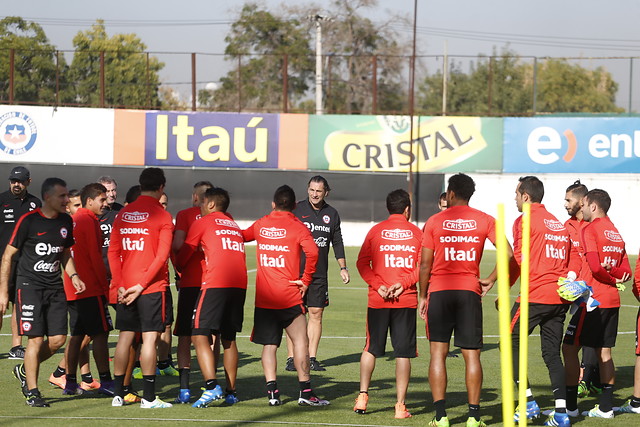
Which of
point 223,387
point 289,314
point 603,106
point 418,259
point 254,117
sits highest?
point 603,106

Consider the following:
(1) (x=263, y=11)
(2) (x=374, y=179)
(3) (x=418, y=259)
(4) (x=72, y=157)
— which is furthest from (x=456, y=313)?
(1) (x=263, y=11)

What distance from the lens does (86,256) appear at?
9.29 metres

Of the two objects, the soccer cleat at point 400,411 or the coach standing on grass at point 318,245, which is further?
the coach standing on grass at point 318,245

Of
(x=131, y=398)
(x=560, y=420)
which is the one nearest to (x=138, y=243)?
(x=131, y=398)

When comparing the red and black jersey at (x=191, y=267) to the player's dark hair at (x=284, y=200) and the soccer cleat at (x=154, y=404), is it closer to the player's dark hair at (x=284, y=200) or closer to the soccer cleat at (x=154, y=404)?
the player's dark hair at (x=284, y=200)

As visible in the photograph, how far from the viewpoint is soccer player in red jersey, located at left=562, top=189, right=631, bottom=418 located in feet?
28.7

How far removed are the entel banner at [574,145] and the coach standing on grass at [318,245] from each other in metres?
23.2

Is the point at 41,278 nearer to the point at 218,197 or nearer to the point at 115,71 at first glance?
the point at 218,197

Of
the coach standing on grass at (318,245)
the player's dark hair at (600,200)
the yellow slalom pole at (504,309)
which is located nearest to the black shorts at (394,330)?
the player's dark hair at (600,200)

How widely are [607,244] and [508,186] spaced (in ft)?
83.0

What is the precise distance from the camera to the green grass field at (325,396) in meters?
8.23

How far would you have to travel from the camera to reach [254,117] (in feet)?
114

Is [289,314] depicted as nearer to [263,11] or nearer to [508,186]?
[508,186]

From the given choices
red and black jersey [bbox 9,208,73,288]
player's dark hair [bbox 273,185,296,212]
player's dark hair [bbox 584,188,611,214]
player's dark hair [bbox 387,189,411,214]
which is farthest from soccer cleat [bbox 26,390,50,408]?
player's dark hair [bbox 584,188,611,214]
